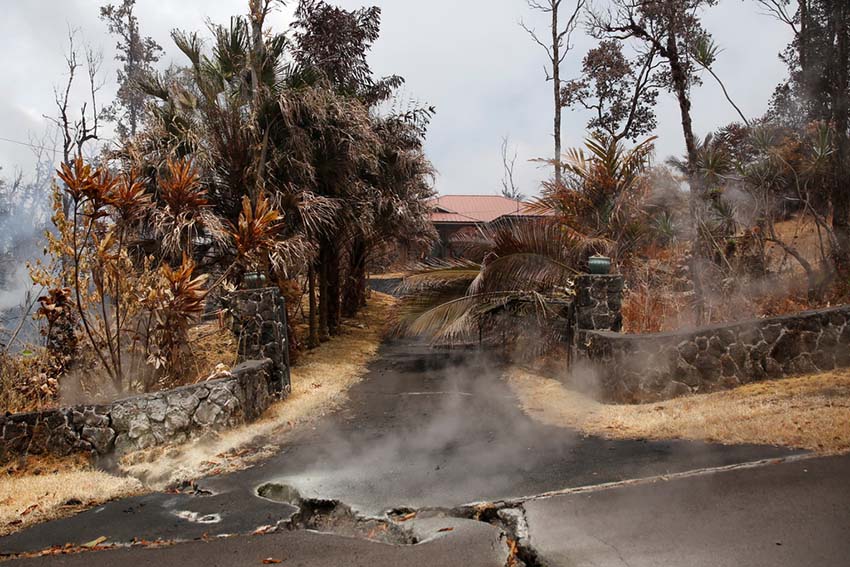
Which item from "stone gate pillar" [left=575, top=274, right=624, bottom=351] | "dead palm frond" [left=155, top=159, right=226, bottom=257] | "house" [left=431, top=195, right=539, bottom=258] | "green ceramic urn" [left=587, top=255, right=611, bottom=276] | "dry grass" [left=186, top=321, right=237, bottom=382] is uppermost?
"house" [left=431, top=195, right=539, bottom=258]

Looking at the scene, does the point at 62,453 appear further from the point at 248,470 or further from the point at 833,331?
the point at 833,331

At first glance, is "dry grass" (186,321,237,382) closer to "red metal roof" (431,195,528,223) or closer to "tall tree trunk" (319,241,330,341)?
"tall tree trunk" (319,241,330,341)

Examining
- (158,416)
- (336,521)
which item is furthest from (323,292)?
(336,521)

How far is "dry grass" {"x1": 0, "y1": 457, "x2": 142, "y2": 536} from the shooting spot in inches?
208

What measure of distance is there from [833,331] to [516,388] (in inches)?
175

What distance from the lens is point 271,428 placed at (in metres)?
8.20

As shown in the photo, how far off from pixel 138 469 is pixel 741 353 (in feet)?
23.8

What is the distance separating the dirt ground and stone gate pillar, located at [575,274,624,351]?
4040 mm

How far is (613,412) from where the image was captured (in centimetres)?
789

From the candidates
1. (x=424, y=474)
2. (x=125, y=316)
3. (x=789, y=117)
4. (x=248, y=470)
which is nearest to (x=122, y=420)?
(x=248, y=470)

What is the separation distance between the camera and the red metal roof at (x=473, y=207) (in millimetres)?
33438

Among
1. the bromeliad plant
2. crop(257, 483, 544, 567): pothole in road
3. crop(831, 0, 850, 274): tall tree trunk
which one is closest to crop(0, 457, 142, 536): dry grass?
crop(257, 483, 544, 567): pothole in road

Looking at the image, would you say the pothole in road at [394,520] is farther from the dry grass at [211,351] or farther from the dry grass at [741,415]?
the dry grass at [211,351]

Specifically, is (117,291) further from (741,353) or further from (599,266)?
(741,353)
